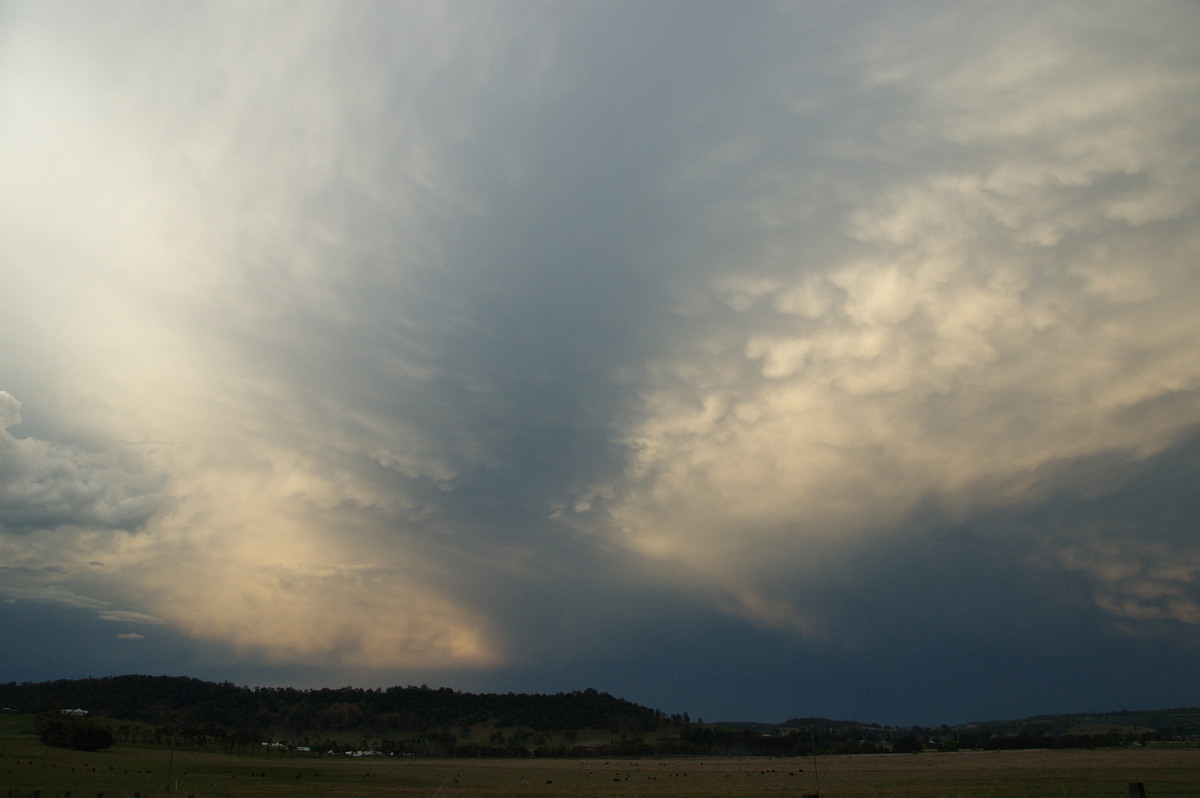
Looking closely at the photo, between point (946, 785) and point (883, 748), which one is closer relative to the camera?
point (946, 785)

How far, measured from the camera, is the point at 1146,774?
Answer: 67.3m

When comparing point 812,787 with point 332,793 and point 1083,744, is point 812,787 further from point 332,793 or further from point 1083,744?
point 1083,744

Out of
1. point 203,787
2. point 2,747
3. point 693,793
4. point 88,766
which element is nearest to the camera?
point 693,793

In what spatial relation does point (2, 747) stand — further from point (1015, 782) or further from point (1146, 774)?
point (1146, 774)

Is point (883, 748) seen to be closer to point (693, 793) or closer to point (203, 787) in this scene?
point (693, 793)

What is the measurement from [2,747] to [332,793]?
91770 millimetres

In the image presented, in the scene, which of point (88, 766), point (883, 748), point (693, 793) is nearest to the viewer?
point (693, 793)

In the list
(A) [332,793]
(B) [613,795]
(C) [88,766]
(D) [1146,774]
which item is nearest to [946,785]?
(D) [1146,774]

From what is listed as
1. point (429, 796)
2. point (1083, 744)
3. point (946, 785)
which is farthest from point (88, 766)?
point (1083, 744)

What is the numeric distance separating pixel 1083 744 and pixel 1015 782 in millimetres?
138920

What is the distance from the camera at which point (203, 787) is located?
215ft

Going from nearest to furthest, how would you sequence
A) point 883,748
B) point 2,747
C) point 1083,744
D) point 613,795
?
point 613,795 < point 2,747 < point 1083,744 < point 883,748

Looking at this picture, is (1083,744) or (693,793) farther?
(1083,744)

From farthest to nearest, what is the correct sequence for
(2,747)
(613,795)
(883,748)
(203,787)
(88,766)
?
(883,748) < (2,747) < (88,766) < (203,787) < (613,795)
